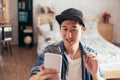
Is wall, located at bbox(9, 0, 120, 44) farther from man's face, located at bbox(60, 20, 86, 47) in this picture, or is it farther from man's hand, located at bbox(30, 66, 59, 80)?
man's hand, located at bbox(30, 66, 59, 80)

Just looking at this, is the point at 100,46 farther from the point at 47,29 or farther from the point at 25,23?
the point at 25,23

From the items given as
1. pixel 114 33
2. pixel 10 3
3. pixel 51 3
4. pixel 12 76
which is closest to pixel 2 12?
pixel 10 3

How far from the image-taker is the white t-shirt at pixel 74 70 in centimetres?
137

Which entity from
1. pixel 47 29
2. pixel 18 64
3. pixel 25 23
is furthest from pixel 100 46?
pixel 25 23

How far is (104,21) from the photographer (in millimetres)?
5949

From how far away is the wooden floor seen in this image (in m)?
3.82

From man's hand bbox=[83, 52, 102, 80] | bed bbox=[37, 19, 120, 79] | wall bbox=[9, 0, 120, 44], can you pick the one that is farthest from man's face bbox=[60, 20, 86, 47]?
wall bbox=[9, 0, 120, 44]

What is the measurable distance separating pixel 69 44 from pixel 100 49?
8.21ft

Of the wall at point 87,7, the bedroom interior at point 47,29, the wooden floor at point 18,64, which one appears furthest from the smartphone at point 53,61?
the wall at point 87,7

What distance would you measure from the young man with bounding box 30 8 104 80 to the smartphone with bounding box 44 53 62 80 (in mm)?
150

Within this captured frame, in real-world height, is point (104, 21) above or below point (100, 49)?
above

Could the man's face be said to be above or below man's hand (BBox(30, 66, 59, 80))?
above

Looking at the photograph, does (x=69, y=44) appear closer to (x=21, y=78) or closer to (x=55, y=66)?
(x=55, y=66)

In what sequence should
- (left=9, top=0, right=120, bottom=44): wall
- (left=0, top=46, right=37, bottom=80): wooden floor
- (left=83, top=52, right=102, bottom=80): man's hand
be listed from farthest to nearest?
(left=9, top=0, right=120, bottom=44): wall
(left=0, top=46, right=37, bottom=80): wooden floor
(left=83, top=52, right=102, bottom=80): man's hand
